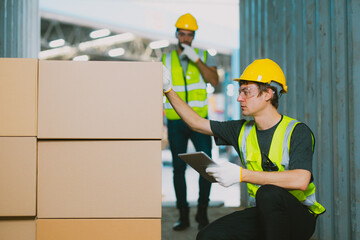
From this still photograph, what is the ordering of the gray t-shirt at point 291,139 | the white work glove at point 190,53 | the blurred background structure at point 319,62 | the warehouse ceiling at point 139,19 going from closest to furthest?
the gray t-shirt at point 291,139 < the blurred background structure at point 319,62 < the white work glove at point 190,53 < the warehouse ceiling at point 139,19

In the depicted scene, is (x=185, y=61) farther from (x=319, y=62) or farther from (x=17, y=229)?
(x=17, y=229)

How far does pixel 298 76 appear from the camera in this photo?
10.1 ft

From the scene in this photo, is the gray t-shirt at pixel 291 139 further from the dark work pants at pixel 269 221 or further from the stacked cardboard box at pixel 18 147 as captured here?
the stacked cardboard box at pixel 18 147

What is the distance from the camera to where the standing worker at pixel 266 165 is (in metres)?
1.76

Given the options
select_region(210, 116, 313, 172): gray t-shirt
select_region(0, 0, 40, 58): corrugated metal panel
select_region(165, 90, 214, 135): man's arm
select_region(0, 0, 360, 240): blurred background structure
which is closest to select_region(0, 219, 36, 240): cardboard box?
select_region(165, 90, 214, 135): man's arm

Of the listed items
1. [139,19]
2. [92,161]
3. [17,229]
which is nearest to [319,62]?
[92,161]

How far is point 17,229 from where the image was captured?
5.75 ft

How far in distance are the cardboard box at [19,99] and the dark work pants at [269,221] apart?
0.95 m

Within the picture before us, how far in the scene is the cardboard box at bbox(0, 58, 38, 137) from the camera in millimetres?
1742

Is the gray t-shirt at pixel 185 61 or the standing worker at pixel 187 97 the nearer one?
the standing worker at pixel 187 97

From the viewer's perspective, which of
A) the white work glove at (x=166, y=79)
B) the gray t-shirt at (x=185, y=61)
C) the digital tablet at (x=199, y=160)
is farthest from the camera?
the gray t-shirt at (x=185, y=61)

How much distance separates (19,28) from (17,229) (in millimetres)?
2893

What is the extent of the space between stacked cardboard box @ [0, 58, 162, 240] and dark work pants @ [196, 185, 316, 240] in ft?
1.20

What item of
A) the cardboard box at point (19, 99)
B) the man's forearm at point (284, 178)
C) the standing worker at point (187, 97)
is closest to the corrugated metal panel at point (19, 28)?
the standing worker at point (187, 97)
